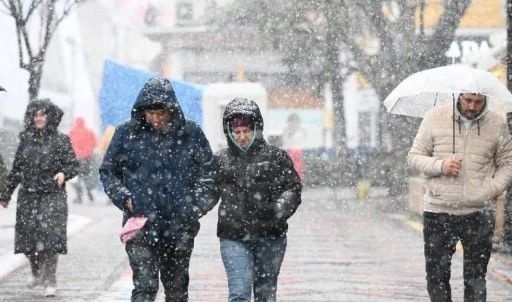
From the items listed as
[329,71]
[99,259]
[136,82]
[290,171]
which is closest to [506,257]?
[99,259]

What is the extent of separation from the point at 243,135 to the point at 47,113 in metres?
3.25

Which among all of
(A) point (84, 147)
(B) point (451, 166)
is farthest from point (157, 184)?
(A) point (84, 147)

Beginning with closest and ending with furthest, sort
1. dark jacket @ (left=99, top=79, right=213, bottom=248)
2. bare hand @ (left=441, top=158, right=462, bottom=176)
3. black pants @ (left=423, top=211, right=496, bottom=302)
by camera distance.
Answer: dark jacket @ (left=99, top=79, right=213, bottom=248)
bare hand @ (left=441, top=158, right=462, bottom=176)
black pants @ (left=423, top=211, right=496, bottom=302)

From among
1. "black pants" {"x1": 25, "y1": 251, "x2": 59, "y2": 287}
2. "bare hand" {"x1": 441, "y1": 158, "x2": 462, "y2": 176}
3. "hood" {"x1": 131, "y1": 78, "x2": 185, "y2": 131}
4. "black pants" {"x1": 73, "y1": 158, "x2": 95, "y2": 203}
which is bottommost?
"black pants" {"x1": 73, "y1": 158, "x2": 95, "y2": 203}

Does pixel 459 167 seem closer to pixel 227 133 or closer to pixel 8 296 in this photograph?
pixel 227 133

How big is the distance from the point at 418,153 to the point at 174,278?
166 centimetres

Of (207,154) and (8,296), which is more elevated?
(207,154)

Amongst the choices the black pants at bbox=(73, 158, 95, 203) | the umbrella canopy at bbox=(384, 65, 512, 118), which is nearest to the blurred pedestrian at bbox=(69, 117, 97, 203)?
the black pants at bbox=(73, 158, 95, 203)

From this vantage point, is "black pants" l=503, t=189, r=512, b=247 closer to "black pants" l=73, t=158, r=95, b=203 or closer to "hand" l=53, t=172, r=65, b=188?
"hand" l=53, t=172, r=65, b=188

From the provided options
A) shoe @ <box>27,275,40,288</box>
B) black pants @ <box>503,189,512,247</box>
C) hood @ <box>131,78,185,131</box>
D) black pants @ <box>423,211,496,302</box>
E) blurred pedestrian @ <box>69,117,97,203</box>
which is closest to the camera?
hood @ <box>131,78,185,131</box>

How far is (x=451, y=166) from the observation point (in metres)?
6.37

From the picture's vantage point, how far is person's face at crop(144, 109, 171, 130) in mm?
6039

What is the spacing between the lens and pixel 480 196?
644 cm

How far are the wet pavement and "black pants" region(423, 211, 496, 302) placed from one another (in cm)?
200
